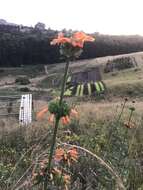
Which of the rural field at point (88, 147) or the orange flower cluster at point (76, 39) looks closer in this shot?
the orange flower cluster at point (76, 39)

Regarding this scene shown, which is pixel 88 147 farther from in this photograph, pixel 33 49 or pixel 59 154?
pixel 33 49

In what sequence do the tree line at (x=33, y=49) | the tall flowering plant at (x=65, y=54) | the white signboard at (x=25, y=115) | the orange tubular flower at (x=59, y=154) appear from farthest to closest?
the tree line at (x=33, y=49) < the white signboard at (x=25, y=115) < the orange tubular flower at (x=59, y=154) < the tall flowering plant at (x=65, y=54)

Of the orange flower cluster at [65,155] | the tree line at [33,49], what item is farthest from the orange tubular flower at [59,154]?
the tree line at [33,49]

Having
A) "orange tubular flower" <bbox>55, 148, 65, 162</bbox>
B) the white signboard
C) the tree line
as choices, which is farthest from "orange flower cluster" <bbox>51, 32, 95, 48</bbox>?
the tree line

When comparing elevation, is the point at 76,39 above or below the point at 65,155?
above

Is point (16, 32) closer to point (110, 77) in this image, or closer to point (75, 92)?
point (110, 77)

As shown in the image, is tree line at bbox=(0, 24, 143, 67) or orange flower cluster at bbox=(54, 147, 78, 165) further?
tree line at bbox=(0, 24, 143, 67)

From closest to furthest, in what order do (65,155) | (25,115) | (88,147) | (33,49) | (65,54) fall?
(65,54)
(65,155)
(88,147)
(25,115)
(33,49)

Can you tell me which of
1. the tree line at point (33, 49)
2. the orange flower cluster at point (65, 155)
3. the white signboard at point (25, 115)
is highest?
the orange flower cluster at point (65, 155)

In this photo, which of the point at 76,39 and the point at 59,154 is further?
the point at 59,154

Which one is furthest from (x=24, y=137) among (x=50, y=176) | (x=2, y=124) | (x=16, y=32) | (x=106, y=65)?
(x=16, y=32)

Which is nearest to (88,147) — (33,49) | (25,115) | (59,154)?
(59,154)

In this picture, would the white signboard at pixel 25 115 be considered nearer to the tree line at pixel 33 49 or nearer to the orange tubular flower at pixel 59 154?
the orange tubular flower at pixel 59 154

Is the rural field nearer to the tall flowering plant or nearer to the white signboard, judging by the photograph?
the tall flowering plant
